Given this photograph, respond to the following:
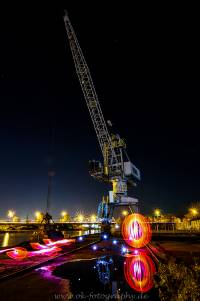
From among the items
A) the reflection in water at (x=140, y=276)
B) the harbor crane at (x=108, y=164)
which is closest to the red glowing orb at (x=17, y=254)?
the reflection in water at (x=140, y=276)

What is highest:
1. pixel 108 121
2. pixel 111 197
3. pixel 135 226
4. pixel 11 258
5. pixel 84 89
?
pixel 84 89

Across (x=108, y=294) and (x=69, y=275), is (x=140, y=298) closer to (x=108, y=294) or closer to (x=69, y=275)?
(x=108, y=294)

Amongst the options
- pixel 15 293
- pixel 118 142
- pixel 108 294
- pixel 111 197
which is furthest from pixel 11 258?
pixel 118 142

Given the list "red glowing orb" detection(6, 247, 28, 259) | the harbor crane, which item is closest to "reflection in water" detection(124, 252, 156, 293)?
"red glowing orb" detection(6, 247, 28, 259)

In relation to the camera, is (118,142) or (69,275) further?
(118,142)

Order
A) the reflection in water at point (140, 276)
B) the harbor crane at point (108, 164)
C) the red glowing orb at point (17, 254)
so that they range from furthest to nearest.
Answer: the harbor crane at point (108, 164) → the red glowing orb at point (17, 254) → the reflection in water at point (140, 276)

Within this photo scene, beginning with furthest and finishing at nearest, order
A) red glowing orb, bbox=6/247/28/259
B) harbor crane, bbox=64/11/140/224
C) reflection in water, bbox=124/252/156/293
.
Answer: harbor crane, bbox=64/11/140/224 → red glowing orb, bbox=6/247/28/259 → reflection in water, bbox=124/252/156/293

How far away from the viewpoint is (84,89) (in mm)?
79188

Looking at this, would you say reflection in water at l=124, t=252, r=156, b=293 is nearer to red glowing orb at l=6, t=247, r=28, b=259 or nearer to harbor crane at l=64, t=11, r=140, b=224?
red glowing orb at l=6, t=247, r=28, b=259

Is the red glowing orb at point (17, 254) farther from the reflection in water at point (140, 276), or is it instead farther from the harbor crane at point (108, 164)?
the harbor crane at point (108, 164)

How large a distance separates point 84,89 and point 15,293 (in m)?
74.4

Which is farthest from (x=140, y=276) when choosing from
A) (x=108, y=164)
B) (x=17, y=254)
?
(x=108, y=164)

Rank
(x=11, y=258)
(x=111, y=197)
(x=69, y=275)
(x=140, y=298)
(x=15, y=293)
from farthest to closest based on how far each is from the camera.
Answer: (x=111, y=197)
(x=11, y=258)
(x=69, y=275)
(x=15, y=293)
(x=140, y=298)

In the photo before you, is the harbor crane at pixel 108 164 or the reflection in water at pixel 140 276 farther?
the harbor crane at pixel 108 164
